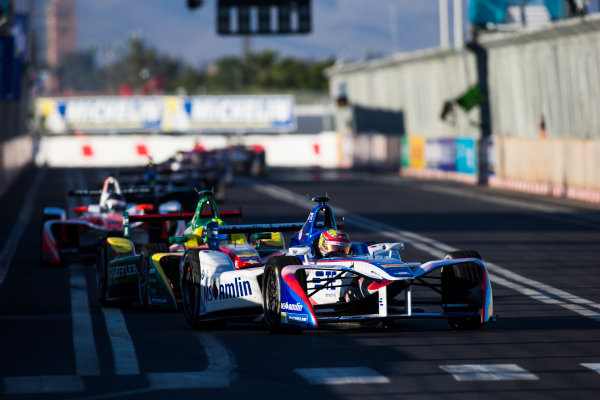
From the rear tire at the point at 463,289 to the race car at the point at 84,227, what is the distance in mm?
8885

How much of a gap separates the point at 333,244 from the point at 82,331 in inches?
97.3

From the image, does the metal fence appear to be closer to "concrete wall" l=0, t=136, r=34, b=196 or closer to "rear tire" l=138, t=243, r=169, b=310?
"concrete wall" l=0, t=136, r=34, b=196

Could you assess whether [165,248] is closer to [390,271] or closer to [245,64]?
[390,271]

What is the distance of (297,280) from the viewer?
11.8 m

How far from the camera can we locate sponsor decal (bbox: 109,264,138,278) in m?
15.0

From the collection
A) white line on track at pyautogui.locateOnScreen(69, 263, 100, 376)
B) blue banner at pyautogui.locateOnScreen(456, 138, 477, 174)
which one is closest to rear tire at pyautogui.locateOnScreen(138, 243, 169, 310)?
white line on track at pyautogui.locateOnScreen(69, 263, 100, 376)

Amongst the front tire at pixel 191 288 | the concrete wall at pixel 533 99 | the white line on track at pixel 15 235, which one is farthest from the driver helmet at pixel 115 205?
the concrete wall at pixel 533 99

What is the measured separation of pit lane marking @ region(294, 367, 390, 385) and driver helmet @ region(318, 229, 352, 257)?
9.37ft

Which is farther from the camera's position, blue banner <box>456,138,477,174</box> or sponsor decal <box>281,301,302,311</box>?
blue banner <box>456,138,477,174</box>

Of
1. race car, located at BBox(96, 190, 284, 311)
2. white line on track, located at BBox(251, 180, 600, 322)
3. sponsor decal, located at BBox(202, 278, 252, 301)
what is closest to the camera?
sponsor decal, located at BBox(202, 278, 252, 301)

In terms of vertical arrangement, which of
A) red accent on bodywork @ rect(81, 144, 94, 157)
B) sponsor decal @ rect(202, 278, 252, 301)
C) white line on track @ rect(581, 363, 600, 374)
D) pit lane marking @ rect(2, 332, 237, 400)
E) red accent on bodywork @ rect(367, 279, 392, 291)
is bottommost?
white line on track @ rect(581, 363, 600, 374)

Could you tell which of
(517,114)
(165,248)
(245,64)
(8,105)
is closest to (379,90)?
(8,105)

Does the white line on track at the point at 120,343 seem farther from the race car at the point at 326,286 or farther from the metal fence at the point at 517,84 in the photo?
the metal fence at the point at 517,84

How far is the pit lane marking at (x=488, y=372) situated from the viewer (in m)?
9.57
